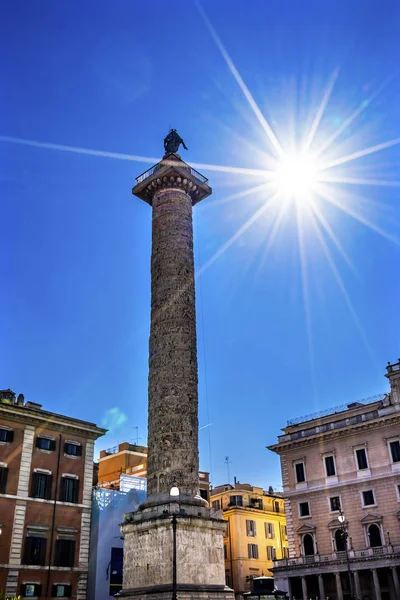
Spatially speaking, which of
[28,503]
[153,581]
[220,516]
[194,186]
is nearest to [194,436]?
[220,516]

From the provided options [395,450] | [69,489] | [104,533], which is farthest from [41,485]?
[395,450]

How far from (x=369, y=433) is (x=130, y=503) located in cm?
1515

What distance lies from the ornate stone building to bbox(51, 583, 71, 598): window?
11442mm

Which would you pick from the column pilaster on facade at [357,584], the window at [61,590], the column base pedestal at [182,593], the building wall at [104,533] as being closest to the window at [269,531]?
the column pilaster on facade at [357,584]

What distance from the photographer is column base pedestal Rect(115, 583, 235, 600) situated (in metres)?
18.0

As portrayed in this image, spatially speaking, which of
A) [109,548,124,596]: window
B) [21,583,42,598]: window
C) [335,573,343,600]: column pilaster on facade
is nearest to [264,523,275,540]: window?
[335,573,343,600]: column pilaster on facade

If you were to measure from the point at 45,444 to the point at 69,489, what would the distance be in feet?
9.31

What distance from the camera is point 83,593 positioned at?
99.0ft

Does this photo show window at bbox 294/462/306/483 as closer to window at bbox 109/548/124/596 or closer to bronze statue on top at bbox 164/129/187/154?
window at bbox 109/548/124/596

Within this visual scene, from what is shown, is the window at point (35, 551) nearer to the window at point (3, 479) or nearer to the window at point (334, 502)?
A: the window at point (3, 479)

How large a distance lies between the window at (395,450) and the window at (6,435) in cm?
2168

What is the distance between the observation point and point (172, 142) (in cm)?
2833

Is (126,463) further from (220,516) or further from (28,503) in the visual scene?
(220,516)

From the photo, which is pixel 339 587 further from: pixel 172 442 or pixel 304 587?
pixel 172 442
